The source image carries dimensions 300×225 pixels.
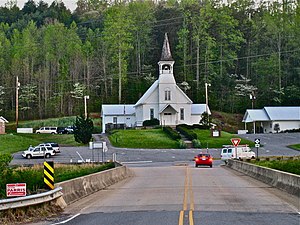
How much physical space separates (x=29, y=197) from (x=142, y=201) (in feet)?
16.5

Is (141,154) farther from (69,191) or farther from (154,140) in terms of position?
(69,191)

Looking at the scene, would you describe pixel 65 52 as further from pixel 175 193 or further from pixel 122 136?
pixel 175 193

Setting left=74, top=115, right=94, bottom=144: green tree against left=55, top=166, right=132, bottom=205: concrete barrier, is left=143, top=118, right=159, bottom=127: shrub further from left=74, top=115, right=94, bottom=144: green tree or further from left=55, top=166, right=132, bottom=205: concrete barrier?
left=55, top=166, right=132, bottom=205: concrete barrier

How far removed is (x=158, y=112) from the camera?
306 feet

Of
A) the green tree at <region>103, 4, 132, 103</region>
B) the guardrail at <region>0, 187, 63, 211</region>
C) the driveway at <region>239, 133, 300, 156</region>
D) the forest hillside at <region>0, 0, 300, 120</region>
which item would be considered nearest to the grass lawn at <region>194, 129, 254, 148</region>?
the driveway at <region>239, 133, 300, 156</region>

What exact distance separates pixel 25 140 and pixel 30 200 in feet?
208

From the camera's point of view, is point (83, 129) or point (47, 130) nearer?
point (83, 129)

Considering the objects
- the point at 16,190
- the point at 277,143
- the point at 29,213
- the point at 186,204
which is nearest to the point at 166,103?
the point at 277,143

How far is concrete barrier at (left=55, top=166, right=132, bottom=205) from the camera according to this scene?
19.7m

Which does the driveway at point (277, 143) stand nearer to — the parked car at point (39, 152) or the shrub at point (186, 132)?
the shrub at point (186, 132)

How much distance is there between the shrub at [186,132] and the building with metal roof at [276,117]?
15.7 m

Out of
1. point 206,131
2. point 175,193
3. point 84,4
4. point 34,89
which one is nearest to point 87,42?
point 34,89

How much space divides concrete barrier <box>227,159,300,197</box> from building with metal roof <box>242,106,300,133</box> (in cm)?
5906

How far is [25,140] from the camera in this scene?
78.3 m
